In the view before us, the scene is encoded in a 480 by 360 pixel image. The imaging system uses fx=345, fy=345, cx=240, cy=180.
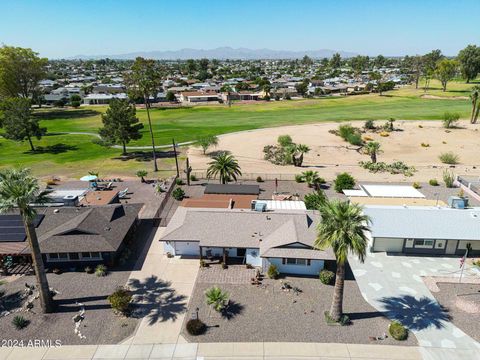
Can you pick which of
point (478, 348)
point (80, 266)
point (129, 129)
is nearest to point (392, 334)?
point (478, 348)

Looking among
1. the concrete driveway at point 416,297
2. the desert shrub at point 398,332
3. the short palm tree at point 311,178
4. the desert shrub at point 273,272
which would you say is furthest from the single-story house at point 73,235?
the short palm tree at point 311,178

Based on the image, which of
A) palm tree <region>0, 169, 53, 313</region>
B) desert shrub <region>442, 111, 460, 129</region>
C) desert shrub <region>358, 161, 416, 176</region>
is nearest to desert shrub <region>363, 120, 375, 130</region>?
desert shrub <region>442, 111, 460, 129</region>

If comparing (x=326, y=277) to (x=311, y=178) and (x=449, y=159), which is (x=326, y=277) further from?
(x=449, y=159)

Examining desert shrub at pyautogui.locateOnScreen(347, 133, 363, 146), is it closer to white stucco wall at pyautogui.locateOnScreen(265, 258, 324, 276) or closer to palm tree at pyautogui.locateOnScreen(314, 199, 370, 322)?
white stucco wall at pyautogui.locateOnScreen(265, 258, 324, 276)

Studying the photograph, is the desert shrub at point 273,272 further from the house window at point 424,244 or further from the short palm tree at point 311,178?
the short palm tree at point 311,178

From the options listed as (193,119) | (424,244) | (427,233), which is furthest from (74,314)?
(193,119)

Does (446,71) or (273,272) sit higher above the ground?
(446,71)

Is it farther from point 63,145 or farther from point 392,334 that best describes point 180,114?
point 392,334
